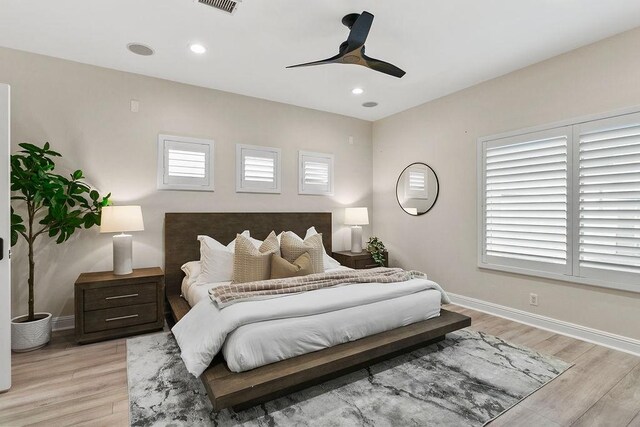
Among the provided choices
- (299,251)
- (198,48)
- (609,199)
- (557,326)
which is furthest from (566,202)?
(198,48)

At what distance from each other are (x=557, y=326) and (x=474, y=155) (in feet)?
7.04

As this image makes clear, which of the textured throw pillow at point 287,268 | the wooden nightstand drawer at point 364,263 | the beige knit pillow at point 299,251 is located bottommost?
the wooden nightstand drawer at point 364,263

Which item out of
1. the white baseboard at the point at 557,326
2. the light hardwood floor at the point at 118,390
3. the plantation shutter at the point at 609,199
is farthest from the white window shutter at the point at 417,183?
the light hardwood floor at the point at 118,390

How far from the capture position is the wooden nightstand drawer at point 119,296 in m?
3.11

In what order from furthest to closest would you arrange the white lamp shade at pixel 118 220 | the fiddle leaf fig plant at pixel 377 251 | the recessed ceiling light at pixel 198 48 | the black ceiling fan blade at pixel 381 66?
the fiddle leaf fig plant at pixel 377 251 < the white lamp shade at pixel 118 220 < the recessed ceiling light at pixel 198 48 < the black ceiling fan blade at pixel 381 66

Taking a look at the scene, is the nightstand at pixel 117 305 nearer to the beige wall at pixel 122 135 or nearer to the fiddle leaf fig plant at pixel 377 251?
the beige wall at pixel 122 135

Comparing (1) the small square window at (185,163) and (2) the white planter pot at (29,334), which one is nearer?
(2) the white planter pot at (29,334)

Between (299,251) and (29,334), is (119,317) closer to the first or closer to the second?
(29,334)

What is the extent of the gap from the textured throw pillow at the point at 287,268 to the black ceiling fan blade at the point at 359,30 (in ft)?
6.62

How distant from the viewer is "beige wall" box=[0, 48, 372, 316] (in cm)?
335

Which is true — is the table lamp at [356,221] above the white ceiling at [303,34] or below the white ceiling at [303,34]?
below

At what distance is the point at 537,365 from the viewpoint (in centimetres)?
271

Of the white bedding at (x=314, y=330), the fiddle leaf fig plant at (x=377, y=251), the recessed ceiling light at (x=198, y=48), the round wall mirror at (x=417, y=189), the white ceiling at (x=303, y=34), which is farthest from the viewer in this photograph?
the fiddle leaf fig plant at (x=377, y=251)

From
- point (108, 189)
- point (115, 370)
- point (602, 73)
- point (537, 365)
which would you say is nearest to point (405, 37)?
point (602, 73)
